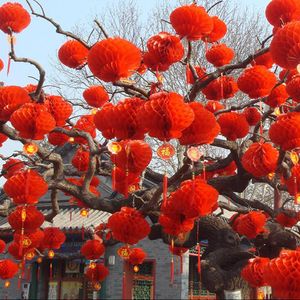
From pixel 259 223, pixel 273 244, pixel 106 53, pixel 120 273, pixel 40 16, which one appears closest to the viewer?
pixel 106 53

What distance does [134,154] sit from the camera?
6.66 m

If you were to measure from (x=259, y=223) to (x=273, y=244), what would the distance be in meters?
0.82

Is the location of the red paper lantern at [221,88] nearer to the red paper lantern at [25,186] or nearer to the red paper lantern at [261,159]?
the red paper lantern at [261,159]

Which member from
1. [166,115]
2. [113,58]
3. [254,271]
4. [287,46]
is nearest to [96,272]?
[254,271]

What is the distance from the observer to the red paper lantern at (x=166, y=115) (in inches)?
208

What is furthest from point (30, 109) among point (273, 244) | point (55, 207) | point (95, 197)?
point (273, 244)

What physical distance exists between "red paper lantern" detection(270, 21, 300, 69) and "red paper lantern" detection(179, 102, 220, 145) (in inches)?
39.7

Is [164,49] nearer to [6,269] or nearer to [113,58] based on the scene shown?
[113,58]

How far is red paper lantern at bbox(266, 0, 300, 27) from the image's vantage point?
6867 millimetres

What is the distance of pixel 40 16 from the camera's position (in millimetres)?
7113

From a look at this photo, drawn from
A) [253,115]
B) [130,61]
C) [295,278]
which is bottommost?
[295,278]

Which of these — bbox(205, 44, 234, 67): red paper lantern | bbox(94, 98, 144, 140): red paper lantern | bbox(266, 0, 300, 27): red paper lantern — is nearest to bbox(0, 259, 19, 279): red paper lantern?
bbox(205, 44, 234, 67): red paper lantern

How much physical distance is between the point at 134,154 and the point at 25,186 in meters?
1.75

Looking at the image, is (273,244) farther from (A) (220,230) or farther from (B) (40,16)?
(B) (40,16)
